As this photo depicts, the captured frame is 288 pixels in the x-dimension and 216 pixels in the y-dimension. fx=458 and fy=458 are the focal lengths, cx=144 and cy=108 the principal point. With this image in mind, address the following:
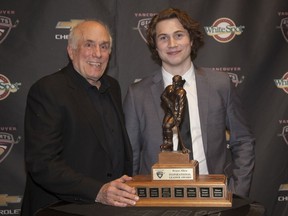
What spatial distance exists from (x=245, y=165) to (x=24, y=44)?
1.51 meters

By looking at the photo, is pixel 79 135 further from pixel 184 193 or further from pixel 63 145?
pixel 184 193

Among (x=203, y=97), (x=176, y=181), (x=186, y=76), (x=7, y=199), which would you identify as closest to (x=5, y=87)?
(x=7, y=199)

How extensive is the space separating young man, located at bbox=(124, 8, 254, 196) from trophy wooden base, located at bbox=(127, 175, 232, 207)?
0.41m

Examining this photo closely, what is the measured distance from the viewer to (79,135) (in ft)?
6.29

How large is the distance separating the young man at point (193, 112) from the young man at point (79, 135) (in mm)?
94

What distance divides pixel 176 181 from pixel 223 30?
1.43 m

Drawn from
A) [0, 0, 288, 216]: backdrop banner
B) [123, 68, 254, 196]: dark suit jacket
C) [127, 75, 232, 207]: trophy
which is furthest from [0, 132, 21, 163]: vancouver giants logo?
[127, 75, 232, 207]: trophy

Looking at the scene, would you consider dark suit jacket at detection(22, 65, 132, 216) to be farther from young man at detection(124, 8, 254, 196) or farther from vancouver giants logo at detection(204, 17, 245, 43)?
vancouver giants logo at detection(204, 17, 245, 43)

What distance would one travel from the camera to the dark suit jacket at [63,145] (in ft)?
5.79

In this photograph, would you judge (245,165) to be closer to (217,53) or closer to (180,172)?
(180,172)

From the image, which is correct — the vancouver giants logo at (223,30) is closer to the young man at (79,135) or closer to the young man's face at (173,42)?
the young man's face at (173,42)

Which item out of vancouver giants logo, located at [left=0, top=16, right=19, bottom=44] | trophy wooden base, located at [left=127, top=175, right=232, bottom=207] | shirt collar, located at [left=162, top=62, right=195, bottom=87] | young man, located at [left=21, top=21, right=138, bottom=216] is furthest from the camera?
vancouver giants logo, located at [left=0, top=16, right=19, bottom=44]

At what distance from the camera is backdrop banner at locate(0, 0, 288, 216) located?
109 inches

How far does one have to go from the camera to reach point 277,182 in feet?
9.37
